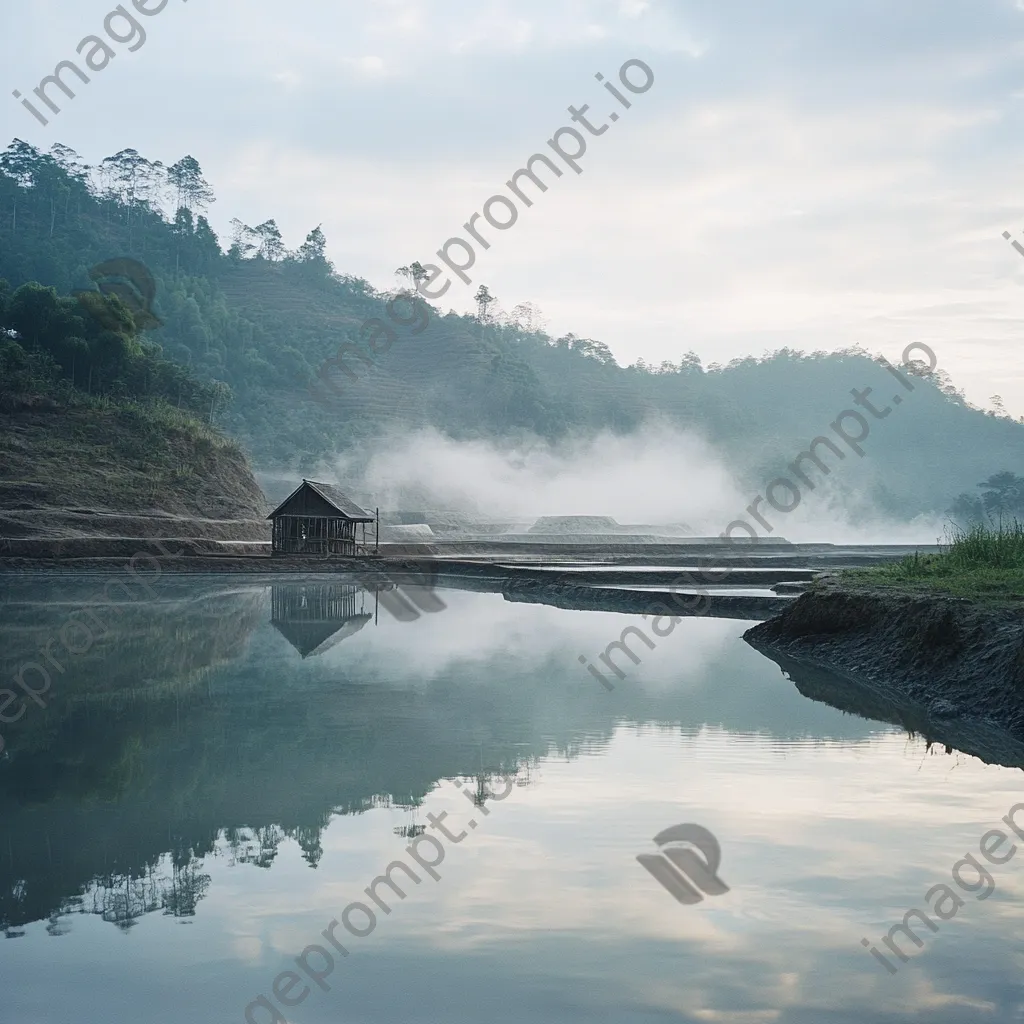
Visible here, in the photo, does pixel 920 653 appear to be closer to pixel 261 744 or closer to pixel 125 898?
pixel 261 744

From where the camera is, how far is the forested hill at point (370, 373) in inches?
3716

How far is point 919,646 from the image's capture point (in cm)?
1143

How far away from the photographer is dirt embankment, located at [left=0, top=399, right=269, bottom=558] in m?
35.0

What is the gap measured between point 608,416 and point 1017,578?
10337cm

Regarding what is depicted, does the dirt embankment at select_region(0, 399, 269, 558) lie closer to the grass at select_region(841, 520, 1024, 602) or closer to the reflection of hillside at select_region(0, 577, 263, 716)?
the reflection of hillside at select_region(0, 577, 263, 716)

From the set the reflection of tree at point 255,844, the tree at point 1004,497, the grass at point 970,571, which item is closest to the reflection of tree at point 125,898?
the reflection of tree at point 255,844

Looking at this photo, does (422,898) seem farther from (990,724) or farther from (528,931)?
(990,724)

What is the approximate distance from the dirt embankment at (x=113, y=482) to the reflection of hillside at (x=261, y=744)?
2323 centimetres

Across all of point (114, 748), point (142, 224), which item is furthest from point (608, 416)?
point (114, 748)

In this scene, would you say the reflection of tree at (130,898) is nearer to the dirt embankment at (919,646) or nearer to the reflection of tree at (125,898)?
the reflection of tree at (125,898)

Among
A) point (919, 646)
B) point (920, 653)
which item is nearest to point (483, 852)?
point (920, 653)

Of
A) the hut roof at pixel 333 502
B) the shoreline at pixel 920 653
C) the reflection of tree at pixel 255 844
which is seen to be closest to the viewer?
the reflection of tree at pixel 255 844

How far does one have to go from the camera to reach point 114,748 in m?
7.58

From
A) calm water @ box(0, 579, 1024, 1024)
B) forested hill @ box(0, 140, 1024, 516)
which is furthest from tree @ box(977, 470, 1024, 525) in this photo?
calm water @ box(0, 579, 1024, 1024)
